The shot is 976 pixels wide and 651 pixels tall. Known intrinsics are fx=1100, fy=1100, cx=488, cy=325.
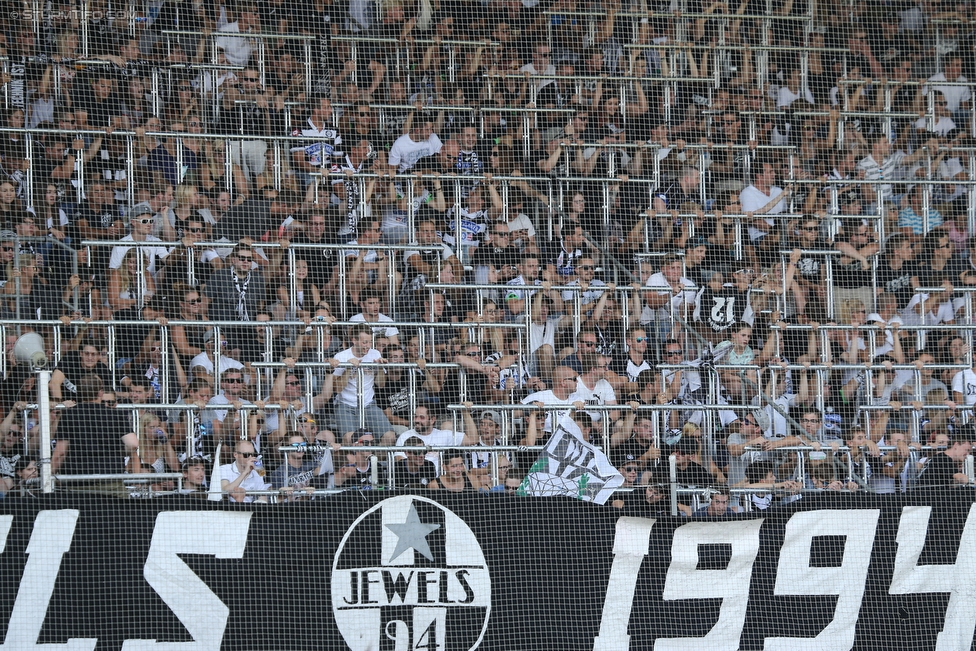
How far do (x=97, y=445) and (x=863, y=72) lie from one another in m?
6.81

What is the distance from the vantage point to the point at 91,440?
6.60m

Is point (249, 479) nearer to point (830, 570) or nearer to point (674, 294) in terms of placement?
point (674, 294)

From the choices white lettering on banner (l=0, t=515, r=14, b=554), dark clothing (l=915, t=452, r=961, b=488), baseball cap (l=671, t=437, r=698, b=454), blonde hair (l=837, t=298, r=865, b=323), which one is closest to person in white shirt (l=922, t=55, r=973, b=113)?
blonde hair (l=837, t=298, r=865, b=323)

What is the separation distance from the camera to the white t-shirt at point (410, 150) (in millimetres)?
8594

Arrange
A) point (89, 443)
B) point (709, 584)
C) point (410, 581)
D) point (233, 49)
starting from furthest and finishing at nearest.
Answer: point (233, 49) < point (89, 443) < point (709, 584) < point (410, 581)

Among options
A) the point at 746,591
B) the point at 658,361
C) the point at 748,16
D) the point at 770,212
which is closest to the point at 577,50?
the point at 748,16

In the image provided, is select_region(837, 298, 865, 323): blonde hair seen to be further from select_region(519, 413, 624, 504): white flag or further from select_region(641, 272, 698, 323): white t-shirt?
select_region(519, 413, 624, 504): white flag

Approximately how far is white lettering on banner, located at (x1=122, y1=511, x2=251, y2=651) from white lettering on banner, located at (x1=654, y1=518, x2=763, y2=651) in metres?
2.44

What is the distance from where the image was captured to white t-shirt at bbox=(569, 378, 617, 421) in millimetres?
7899

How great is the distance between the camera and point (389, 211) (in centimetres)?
839

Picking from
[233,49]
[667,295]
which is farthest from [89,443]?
[667,295]

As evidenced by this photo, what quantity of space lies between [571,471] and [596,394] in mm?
734

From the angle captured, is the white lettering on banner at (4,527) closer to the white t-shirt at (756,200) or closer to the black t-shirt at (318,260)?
the black t-shirt at (318,260)

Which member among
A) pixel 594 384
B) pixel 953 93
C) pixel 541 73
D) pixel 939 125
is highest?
pixel 541 73
